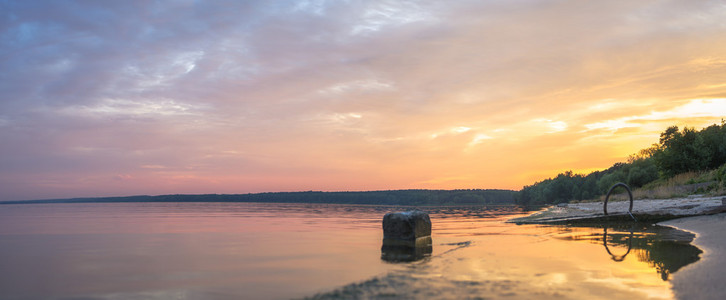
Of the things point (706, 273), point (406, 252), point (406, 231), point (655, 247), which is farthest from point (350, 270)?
point (655, 247)

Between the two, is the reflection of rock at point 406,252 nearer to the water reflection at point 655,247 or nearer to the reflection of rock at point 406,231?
the reflection of rock at point 406,231

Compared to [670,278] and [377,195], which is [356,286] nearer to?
[670,278]

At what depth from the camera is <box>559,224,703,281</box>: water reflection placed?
918 cm

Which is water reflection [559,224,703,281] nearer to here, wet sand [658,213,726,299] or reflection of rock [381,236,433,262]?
wet sand [658,213,726,299]

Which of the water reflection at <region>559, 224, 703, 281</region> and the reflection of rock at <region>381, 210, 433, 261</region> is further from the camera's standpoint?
the reflection of rock at <region>381, 210, 433, 261</region>

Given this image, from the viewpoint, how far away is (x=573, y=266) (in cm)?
958

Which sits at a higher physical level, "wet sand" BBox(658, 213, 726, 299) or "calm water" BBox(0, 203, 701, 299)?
"wet sand" BBox(658, 213, 726, 299)

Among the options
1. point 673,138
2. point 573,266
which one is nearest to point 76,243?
point 573,266

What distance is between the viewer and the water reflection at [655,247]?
9.18m

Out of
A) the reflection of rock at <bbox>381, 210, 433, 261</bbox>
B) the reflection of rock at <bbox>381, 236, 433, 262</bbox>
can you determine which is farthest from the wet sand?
the reflection of rock at <bbox>381, 210, 433, 261</bbox>

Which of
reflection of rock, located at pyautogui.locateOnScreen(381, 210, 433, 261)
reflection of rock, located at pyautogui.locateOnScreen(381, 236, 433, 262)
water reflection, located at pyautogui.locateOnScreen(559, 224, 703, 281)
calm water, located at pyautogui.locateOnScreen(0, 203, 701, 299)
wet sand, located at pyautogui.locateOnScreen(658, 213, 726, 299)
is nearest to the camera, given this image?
wet sand, located at pyautogui.locateOnScreen(658, 213, 726, 299)

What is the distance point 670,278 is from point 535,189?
157 m

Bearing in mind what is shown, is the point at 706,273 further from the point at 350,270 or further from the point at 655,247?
the point at 350,270

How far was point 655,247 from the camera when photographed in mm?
11617
